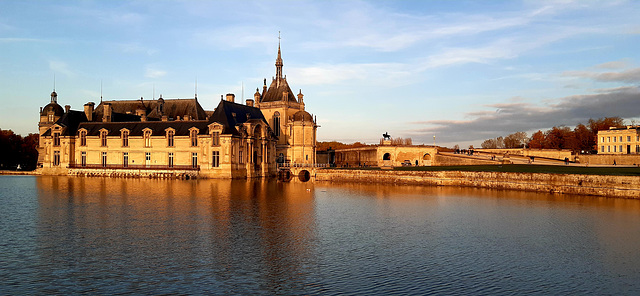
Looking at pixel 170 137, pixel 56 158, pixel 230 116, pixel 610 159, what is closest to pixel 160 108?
pixel 170 137

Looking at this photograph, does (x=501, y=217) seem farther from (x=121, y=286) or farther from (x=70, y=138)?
(x=70, y=138)

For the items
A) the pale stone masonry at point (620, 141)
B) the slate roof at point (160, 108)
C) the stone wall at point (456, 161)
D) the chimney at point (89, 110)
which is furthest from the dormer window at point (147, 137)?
the pale stone masonry at point (620, 141)

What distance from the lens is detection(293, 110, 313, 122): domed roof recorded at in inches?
3164

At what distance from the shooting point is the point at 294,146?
262 feet

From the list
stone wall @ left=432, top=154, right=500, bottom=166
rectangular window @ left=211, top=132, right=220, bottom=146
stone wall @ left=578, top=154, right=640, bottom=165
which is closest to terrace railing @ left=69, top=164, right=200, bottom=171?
rectangular window @ left=211, top=132, right=220, bottom=146

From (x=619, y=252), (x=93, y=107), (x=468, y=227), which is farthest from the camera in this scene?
(x=93, y=107)

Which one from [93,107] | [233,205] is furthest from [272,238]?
[93,107]

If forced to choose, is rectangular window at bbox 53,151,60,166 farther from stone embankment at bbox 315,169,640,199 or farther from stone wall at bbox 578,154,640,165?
stone wall at bbox 578,154,640,165

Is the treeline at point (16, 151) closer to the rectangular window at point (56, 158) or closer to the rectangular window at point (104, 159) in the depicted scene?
the rectangular window at point (56, 158)

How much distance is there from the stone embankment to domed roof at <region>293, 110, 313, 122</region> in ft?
59.1

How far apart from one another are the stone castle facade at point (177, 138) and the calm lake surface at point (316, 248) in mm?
30957

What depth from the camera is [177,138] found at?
66.6 meters

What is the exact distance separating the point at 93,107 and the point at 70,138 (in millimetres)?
7795

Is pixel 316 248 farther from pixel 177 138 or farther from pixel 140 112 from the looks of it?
pixel 140 112
